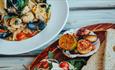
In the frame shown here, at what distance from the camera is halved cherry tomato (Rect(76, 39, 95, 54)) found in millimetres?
1459

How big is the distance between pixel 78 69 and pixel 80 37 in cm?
13

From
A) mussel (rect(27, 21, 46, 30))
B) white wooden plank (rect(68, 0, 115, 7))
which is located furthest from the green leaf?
white wooden plank (rect(68, 0, 115, 7))

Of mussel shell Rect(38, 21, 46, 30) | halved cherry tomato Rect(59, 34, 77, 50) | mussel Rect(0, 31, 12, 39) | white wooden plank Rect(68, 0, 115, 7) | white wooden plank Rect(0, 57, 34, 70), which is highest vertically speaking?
white wooden plank Rect(68, 0, 115, 7)

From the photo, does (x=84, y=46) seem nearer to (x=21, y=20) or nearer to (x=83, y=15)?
(x=83, y=15)

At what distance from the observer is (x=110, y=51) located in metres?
1.45

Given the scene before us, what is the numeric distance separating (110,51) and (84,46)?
0.09 metres

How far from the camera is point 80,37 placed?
59.1 inches

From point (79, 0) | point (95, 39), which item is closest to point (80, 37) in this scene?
point (95, 39)

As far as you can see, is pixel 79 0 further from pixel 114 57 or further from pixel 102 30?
pixel 114 57

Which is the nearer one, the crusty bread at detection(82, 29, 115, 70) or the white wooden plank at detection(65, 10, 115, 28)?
the crusty bread at detection(82, 29, 115, 70)

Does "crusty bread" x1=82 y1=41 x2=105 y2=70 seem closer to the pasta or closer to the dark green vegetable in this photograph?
the dark green vegetable

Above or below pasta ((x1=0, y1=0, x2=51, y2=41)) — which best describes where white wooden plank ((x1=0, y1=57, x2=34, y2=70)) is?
below

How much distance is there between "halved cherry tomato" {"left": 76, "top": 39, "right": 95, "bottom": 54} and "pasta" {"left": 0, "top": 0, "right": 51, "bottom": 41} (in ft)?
0.52

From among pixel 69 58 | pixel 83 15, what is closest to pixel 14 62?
pixel 69 58
